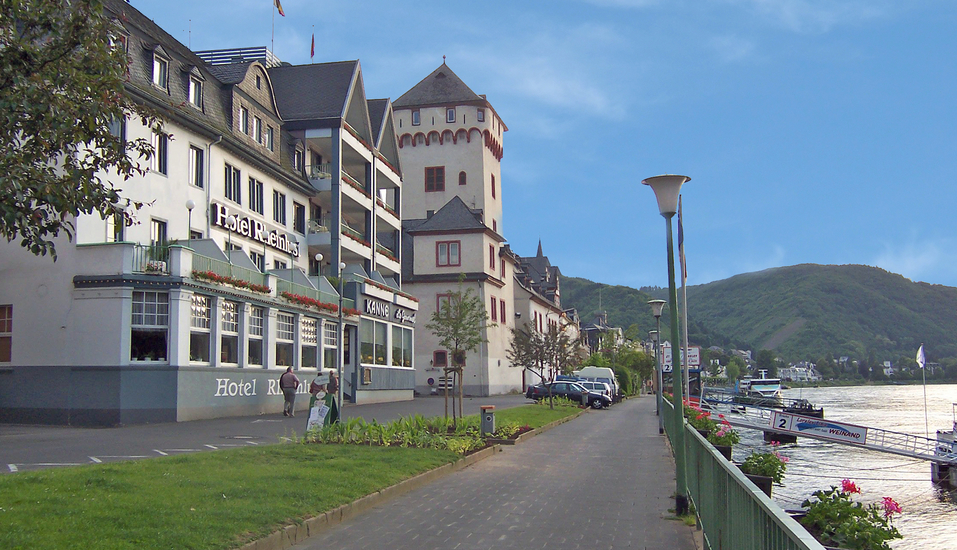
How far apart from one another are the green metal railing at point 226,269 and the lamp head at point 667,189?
18.2 metres

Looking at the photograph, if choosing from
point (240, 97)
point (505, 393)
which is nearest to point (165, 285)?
point (240, 97)

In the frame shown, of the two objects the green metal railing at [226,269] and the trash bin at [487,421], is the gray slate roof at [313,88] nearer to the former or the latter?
the green metal railing at [226,269]

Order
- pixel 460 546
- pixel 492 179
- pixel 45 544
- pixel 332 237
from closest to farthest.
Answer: pixel 45 544
pixel 460 546
pixel 332 237
pixel 492 179

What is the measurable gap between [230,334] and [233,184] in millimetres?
7534

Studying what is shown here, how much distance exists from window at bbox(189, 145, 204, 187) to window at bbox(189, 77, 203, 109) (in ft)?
6.18

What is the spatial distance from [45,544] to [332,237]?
111 feet

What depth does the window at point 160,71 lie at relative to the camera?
95.1 feet

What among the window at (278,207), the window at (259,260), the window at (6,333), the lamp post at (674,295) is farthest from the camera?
the window at (278,207)

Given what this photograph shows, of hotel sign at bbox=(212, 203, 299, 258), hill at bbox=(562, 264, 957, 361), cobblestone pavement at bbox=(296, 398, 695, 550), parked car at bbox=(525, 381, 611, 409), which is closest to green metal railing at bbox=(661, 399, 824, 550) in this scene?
cobblestone pavement at bbox=(296, 398, 695, 550)

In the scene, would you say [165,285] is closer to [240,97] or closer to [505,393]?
[240,97]

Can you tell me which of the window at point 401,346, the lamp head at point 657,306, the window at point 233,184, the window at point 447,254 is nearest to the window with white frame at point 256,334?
the window at point 233,184

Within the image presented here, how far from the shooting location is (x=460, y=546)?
29.9 ft

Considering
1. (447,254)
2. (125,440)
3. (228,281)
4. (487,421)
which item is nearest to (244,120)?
(228,281)

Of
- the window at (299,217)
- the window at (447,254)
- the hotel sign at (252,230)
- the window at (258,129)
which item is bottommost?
the hotel sign at (252,230)
